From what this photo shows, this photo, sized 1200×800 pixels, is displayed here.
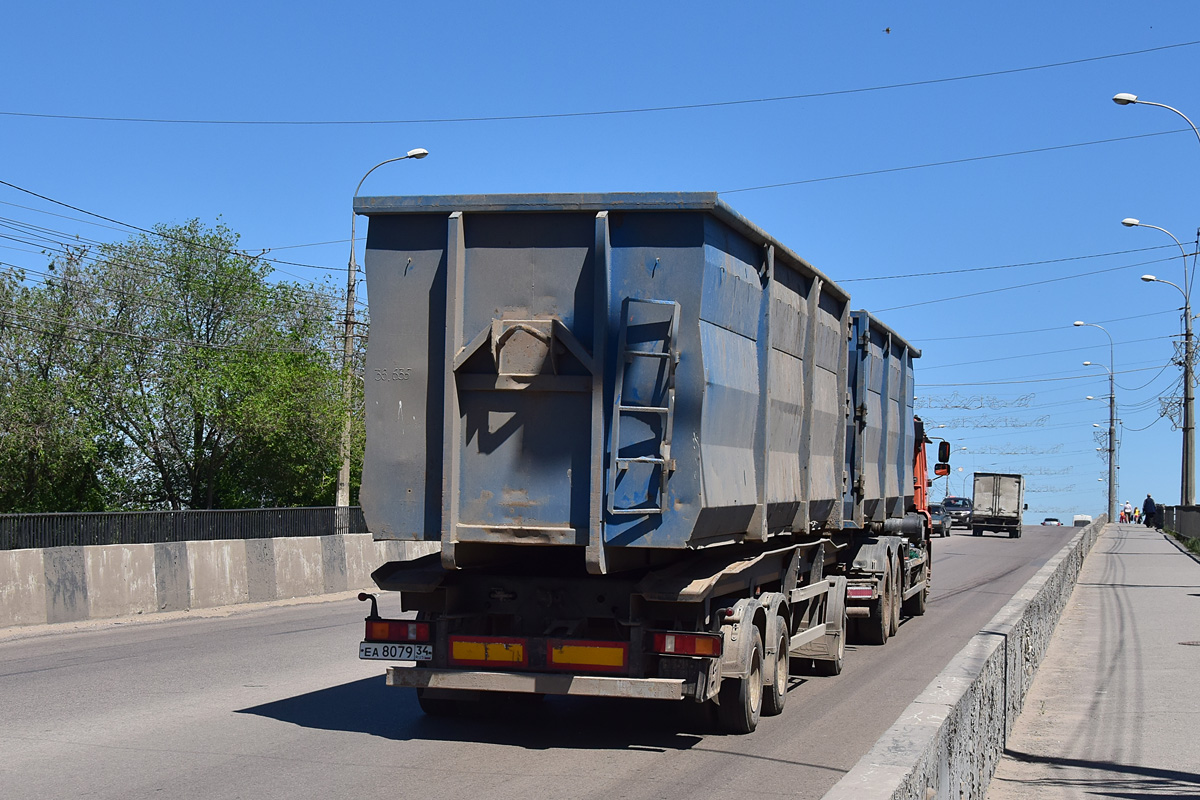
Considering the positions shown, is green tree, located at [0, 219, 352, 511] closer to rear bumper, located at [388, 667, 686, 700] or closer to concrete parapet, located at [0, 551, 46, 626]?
concrete parapet, located at [0, 551, 46, 626]

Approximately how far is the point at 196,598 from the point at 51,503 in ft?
64.5

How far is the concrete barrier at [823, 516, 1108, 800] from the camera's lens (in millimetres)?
4410

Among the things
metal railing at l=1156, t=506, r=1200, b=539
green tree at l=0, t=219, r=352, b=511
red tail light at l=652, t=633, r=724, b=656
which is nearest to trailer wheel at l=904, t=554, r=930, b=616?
red tail light at l=652, t=633, r=724, b=656

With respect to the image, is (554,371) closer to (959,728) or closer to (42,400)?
(959,728)

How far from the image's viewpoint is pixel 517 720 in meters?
9.45

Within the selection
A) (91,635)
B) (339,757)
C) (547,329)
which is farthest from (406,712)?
(91,635)

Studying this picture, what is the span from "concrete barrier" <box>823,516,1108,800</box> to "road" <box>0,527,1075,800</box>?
0.94m

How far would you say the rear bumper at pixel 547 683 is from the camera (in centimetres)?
802

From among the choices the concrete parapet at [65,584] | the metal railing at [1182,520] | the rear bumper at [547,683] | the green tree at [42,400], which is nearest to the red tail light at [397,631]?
the rear bumper at [547,683]

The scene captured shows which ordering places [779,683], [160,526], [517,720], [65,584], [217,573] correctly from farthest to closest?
[160,526], [217,573], [65,584], [779,683], [517,720]

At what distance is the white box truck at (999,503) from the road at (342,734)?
45.9 metres

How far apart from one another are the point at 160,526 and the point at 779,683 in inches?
499

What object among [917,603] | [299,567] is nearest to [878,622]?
[917,603]

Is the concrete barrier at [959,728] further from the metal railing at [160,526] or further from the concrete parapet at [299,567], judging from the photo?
the concrete parapet at [299,567]
